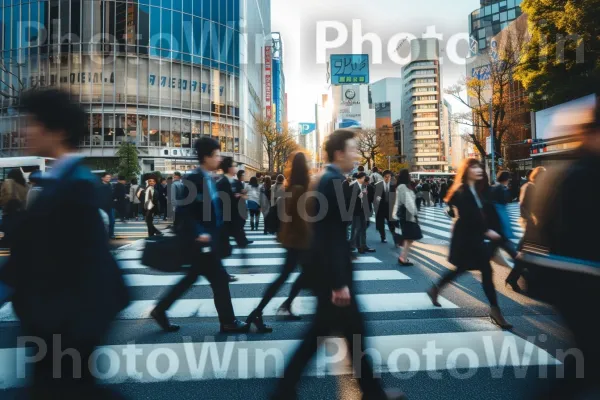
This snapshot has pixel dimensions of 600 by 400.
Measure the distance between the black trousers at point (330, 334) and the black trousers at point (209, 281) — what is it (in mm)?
1685

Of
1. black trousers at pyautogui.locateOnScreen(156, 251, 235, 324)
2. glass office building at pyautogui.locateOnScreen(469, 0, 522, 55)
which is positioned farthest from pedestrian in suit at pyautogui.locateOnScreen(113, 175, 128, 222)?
glass office building at pyautogui.locateOnScreen(469, 0, 522, 55)

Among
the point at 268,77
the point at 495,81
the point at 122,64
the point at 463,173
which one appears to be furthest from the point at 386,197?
the point at 268,77

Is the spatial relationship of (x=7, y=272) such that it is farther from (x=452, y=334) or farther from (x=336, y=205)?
(x=452, y=334)

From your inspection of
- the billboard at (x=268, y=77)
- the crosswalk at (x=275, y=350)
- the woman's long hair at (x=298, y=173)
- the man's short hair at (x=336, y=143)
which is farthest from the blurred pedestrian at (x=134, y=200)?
the billboard at (x=268, y=77)

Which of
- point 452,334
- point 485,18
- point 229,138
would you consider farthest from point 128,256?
point 485,18

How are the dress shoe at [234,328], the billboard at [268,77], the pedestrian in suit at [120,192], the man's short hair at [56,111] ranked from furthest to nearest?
the billboard at [268,77]
the pedestrian in suit at [120,192]
the dress shoe at [234,328]
the man's short hair at [56,111]

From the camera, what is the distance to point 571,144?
225 cm

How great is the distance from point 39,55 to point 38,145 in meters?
41.4

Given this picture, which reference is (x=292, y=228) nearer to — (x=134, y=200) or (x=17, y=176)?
(x=17, y=176)

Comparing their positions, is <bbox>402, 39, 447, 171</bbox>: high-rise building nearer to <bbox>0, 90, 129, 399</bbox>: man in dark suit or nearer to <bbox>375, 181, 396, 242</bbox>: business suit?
<bbox>375, 181, 396, 242</bbox>: business suit

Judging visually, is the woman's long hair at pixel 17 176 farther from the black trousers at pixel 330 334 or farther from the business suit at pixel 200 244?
the black trousers at pixel 330 334

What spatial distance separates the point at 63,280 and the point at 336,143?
1779 millimetres

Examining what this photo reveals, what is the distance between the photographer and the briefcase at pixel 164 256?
3572 mm

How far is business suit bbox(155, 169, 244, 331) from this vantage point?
3727 millimetres
